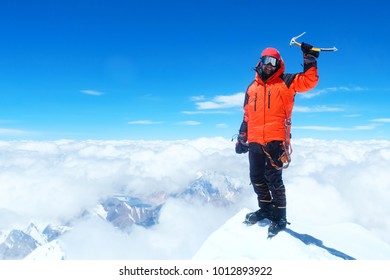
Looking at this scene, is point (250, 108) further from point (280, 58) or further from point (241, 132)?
point (280, 58)

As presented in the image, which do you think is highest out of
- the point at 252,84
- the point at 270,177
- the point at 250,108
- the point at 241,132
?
the point at 252,84

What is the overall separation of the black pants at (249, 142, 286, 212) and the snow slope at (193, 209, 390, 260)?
82 centimetres

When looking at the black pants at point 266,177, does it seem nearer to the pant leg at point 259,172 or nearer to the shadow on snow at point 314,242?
Result: the pant leg at point 259,172

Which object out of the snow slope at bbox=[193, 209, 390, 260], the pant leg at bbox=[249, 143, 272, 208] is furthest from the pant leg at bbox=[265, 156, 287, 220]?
the snow slope at bbox=[193, 209, 390, 260]

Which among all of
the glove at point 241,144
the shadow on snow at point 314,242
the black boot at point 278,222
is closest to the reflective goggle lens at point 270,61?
the glove at point 241,144

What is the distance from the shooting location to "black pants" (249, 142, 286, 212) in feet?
23.7

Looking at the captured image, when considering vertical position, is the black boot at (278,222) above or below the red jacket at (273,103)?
below

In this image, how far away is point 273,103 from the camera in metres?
6.92

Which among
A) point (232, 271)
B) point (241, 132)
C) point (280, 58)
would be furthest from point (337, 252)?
point (280, 58)

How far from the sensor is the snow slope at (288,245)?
258 inches

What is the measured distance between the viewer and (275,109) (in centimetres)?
693

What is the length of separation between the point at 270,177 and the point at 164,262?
3.37m

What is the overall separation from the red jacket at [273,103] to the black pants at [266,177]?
315 mm

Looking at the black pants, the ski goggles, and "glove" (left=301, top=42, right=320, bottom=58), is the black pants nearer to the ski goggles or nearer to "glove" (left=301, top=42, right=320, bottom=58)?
the ski goggles
